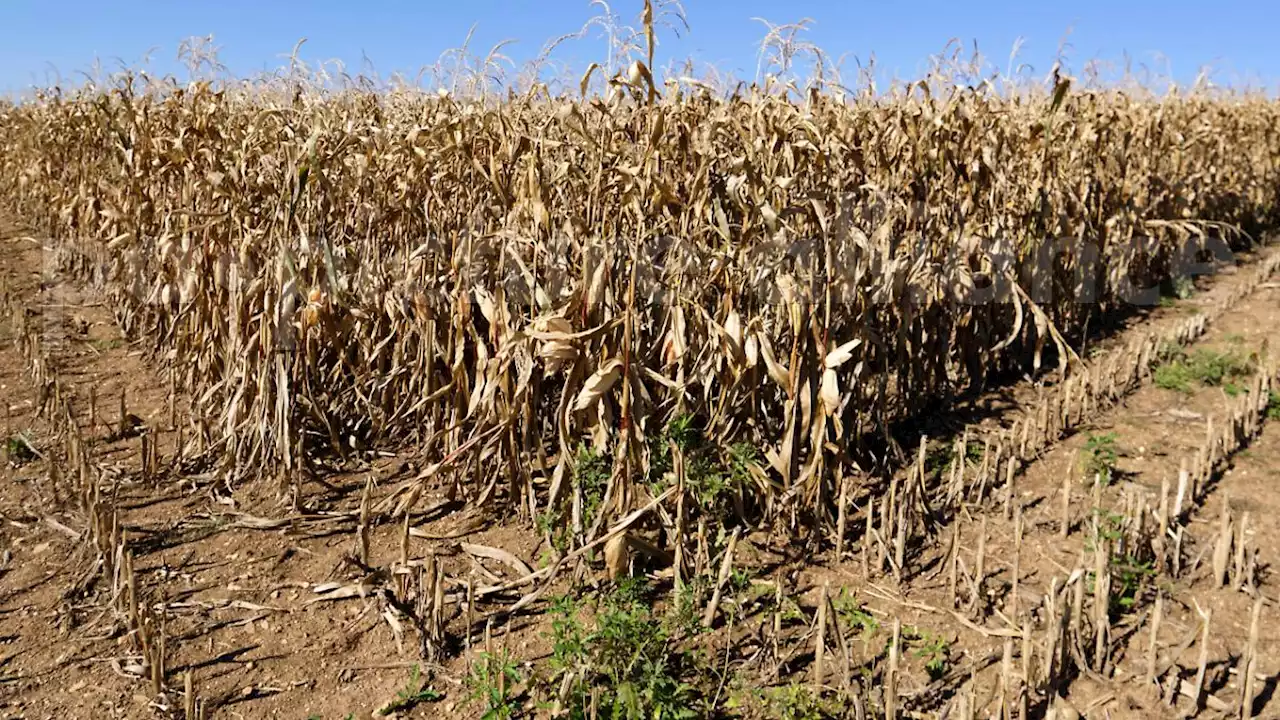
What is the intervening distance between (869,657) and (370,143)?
2890 mm

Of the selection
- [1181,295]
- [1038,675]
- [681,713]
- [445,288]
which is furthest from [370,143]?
[1181,295]

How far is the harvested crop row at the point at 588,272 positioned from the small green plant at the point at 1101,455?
58 cm

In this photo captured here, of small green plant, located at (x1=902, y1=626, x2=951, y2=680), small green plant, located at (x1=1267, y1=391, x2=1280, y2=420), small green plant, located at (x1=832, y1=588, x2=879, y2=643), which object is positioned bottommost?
small green plant, located at (x1=902, y1=626, x2=951, y2=680)

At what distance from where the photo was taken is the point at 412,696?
2.53 metres

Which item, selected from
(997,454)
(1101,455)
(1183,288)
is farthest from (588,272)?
(1183,288)

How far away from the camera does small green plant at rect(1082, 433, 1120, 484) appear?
3.85 metres

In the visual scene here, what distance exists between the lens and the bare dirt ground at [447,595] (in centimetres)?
254

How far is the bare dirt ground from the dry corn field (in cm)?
1

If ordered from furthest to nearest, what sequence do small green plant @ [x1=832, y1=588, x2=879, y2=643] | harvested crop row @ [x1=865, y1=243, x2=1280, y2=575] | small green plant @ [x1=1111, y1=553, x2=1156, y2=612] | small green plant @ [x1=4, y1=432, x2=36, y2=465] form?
small green plant @ [x1=4, y1=432, x2=36, y2=465] < harvested crop row @ [x1=865, y1=243, x2=1280, y2=575] < small green plant @ [x1=1111, y1=553, x2=1156, y2=612] < small green plant @ [x1=832, y1=588, x2=879, y2=643]

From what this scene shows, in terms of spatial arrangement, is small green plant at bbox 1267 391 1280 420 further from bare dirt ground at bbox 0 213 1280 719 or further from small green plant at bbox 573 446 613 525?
small green plant at bbox 573 446 613 525

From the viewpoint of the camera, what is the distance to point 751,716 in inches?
95.4

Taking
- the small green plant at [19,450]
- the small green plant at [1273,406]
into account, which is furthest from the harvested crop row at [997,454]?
the small green plant at [19,450]

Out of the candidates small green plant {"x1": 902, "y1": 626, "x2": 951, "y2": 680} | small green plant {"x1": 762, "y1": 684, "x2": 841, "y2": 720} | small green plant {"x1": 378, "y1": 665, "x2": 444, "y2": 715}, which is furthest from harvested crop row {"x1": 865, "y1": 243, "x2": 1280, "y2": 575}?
small green plant {"x1": 378, "y1": 665, "x2": 444, "y2": 715}

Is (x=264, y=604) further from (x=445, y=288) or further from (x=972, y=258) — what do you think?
(x=972, y=258)
